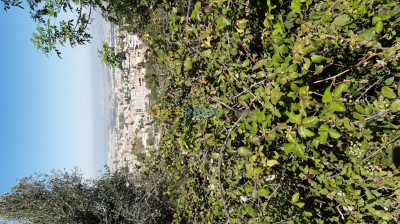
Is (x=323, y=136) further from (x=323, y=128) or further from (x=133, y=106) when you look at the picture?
(x=133, y=106)

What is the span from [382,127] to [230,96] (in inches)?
41.0

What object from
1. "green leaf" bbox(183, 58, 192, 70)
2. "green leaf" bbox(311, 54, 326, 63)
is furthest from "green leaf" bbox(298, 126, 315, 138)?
"green leaf" bbox(183, 58, 192, 70)

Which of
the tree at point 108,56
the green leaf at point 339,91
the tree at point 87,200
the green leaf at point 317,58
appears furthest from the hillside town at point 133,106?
the green leaf at point 339,91

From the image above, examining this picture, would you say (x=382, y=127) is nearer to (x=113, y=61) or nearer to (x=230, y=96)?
(x=230, y=96)

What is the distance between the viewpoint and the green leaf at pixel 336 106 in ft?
4.11

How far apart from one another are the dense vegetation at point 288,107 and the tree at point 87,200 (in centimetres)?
190

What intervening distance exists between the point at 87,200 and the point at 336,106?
178 inches

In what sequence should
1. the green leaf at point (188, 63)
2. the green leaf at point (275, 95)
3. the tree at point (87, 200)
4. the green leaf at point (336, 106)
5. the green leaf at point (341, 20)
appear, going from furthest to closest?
the tree at point (87, 200) → the green leaf at point (188, 63) → the green leaf at point (341, 20) → the green leaf at point (275, 95) → the green leaf at point (336, 106)

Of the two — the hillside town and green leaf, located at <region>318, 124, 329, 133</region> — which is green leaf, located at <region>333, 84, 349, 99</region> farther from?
the hillside town

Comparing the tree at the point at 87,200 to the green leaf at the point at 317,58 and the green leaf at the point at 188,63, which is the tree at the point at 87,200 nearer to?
the green leaf at the point at 188,63

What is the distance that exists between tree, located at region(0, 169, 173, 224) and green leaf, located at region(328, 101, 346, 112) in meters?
3.53

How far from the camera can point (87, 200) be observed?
4512 mm

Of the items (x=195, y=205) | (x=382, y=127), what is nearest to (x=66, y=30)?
(x=195, y=205)

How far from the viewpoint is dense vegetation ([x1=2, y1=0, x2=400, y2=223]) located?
147 cm
